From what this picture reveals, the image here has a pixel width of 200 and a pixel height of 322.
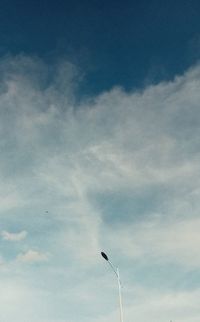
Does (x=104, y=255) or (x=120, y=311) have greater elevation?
(x=104, y=255)

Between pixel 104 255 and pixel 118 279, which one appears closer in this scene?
pixel 104 255

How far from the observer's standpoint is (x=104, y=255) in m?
33.0

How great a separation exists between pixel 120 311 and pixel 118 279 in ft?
9.96

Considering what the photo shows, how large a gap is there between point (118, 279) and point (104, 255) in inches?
187

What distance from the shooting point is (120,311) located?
3422 centimetres

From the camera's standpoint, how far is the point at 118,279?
36375 mm

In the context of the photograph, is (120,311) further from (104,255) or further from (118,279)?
(104,255)

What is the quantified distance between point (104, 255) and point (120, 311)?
5.51m

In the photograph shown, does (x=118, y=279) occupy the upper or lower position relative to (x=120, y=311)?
upper

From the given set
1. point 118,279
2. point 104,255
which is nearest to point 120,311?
point 118,279
